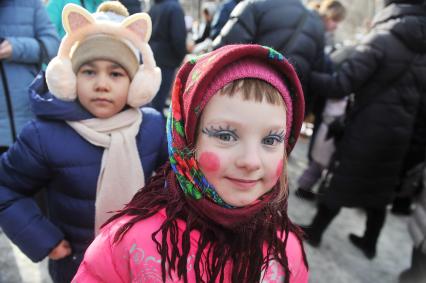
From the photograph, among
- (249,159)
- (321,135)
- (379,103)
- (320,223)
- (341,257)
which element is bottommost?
(341,257)

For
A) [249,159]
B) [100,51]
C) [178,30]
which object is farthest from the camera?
[178,30]

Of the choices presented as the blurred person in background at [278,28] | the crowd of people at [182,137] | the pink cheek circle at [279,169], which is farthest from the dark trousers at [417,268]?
the pink cheek circle at [279,169]

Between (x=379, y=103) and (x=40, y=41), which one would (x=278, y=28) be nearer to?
(x=379, y=103)

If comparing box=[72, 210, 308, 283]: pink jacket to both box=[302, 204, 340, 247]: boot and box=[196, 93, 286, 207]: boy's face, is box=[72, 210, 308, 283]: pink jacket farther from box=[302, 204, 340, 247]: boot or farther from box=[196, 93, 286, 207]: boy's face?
box=[302, 204, 340, 247]: boot

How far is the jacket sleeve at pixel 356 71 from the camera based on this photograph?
2398 mm

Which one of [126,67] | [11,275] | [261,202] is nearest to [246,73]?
[261,202]

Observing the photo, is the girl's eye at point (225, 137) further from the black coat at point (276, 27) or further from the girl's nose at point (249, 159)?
the black coat at point (276, 27)

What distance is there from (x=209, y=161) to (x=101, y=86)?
0.61 meters

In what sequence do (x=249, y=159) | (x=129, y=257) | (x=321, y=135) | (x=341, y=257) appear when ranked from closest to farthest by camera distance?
(x=249, y=159) → (x=129, y=257) → (x=341, y=257) → (x=321, y=135)

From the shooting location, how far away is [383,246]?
3104mm

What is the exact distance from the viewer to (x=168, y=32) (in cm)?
378

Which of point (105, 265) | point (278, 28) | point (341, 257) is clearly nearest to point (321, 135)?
point (341, 257)

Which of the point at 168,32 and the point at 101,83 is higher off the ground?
the point at 101,83

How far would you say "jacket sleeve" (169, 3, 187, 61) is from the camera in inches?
144
